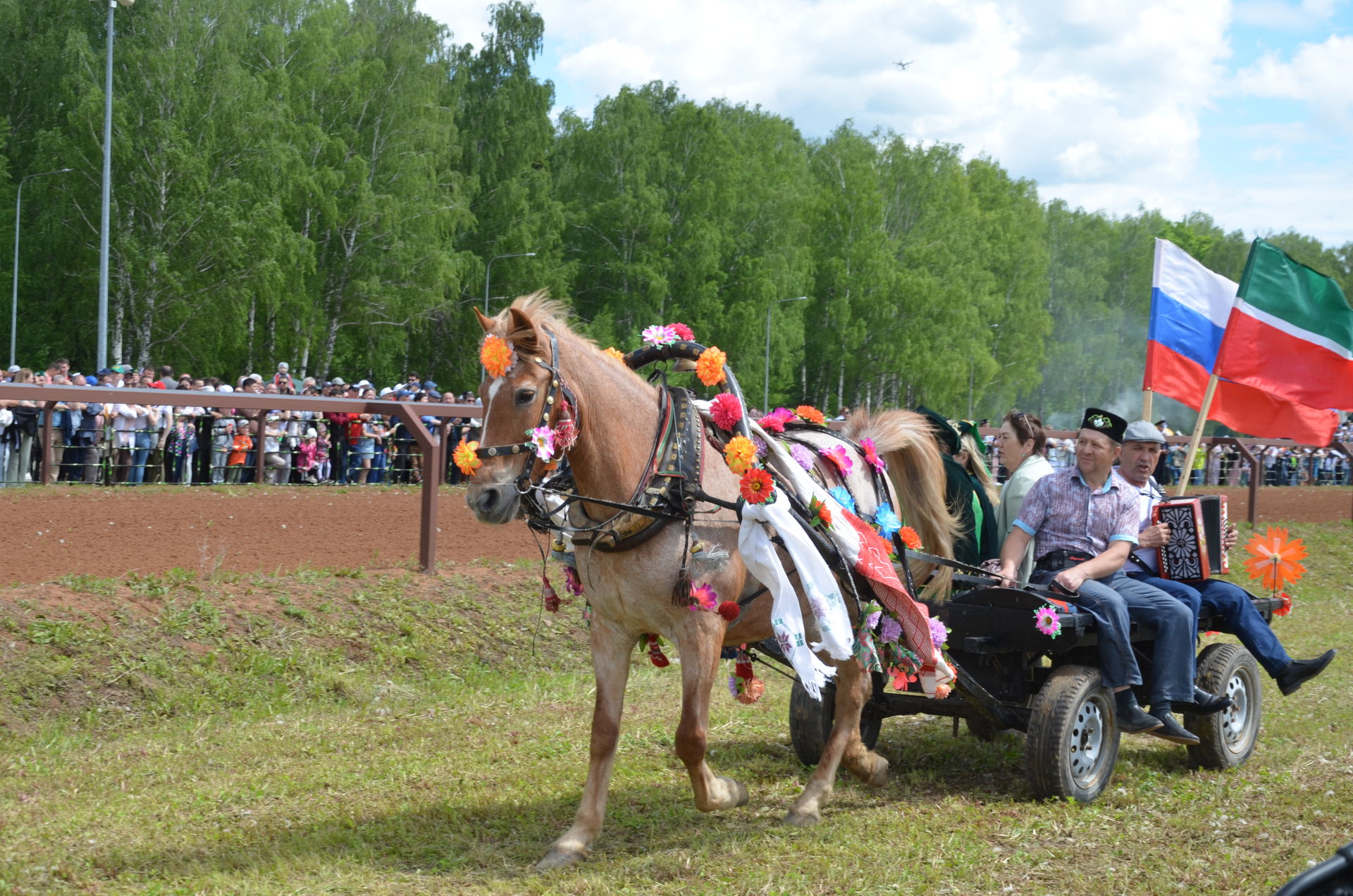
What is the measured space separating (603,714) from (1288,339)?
18.6 ft

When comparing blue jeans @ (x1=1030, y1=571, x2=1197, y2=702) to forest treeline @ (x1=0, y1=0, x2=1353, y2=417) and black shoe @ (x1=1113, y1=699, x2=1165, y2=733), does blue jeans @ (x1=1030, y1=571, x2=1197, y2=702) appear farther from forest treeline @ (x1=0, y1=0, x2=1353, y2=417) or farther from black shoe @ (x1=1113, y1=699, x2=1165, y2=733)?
forest treeline @ (x1=0, y1=0, x2=1353, y2=417)

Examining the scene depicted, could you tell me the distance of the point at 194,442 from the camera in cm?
1311

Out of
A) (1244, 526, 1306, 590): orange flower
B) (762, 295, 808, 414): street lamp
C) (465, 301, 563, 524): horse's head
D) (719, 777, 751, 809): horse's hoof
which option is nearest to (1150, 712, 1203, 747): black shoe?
(1244, 526, 1306, 590): orange flower

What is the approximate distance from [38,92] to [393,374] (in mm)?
12288

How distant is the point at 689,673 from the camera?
4883 millimetres

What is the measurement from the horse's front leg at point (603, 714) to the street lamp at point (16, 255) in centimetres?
2833

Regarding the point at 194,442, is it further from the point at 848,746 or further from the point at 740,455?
the point at 740,455

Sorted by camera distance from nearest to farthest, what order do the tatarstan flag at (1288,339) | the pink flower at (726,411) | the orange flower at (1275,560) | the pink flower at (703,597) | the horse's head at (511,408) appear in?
1. the horse's head at (511,408)
2. the pink flower at (703,597)
3. the pink flower at (726,411)
4. the orange flower at (1275,560)
5. the tatarstan flag at (1288,339)

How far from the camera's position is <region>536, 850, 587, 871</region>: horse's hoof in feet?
15.4

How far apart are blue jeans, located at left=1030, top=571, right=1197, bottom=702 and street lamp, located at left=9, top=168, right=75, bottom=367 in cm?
2883

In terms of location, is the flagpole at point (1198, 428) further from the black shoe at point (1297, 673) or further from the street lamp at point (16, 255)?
the street lamp at point (16, 255)

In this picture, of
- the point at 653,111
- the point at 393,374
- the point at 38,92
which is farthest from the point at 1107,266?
the point at 38,92

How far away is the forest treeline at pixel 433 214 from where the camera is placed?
98.5 ft

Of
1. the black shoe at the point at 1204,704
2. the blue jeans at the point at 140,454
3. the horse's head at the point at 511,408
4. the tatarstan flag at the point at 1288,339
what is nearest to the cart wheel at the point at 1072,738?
the black shoe at the point at 1204,704
